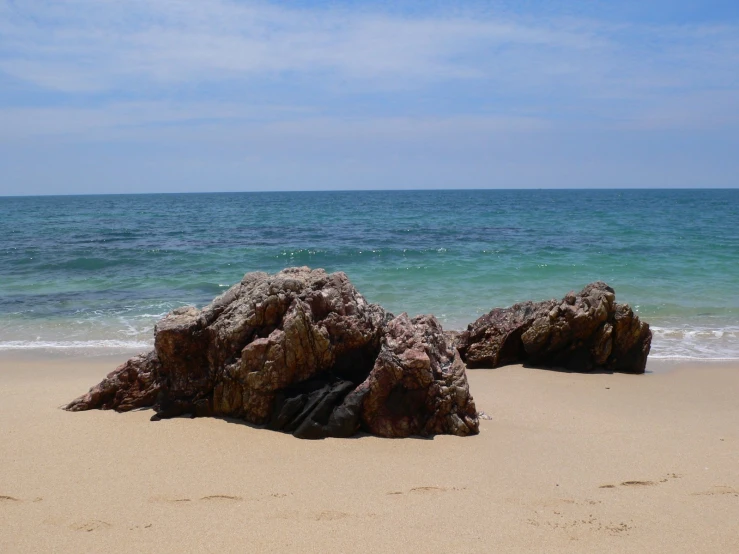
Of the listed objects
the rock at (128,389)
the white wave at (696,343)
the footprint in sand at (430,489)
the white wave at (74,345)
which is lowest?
the white wave at (74,345)

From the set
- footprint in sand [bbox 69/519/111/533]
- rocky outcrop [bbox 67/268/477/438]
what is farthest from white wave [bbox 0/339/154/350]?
footprint in sand [bbox 69/519/111/533]

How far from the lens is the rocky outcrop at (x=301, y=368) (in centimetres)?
521

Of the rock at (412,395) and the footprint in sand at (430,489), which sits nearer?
the footprint in sand at (430,489)

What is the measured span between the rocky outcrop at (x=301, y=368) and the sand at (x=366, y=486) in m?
0.19

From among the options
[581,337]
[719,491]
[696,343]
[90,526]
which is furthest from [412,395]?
[696,343]

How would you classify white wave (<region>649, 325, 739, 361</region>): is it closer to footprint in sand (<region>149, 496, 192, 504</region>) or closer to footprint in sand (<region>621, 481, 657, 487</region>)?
footprint in sand (<region>621, 481, 657, 487</region>)

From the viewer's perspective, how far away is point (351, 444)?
16.4 ft

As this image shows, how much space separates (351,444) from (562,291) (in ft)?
36.5

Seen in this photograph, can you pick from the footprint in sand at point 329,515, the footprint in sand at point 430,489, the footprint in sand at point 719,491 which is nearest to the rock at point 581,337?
the footprint in sand at point 719,491

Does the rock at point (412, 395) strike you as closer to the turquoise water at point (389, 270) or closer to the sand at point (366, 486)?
the sand at point (366, 486)

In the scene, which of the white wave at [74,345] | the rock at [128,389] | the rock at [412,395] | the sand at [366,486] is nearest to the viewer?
the sand at [366,486]

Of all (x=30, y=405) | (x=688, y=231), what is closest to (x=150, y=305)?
(x=30, y=405)

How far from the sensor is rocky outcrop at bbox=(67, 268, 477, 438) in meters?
5.21

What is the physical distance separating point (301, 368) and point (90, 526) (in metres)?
2.05
